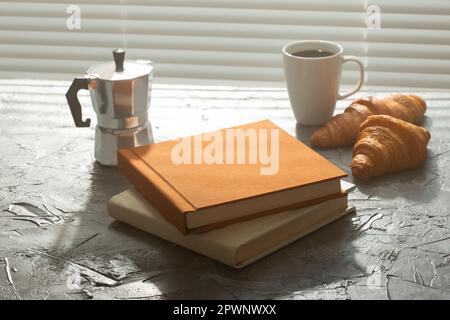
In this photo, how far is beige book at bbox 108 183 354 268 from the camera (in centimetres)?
96

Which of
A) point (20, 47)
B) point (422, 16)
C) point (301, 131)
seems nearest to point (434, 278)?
point (301, 131)

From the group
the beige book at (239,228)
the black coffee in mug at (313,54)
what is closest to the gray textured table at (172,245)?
the beige book at (239,228)

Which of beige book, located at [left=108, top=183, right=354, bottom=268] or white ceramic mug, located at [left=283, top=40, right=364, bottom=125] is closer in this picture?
beige book, located at [left=108, top=183, right=354, bottom=268]

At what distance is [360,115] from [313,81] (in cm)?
10

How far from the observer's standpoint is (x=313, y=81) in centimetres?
133

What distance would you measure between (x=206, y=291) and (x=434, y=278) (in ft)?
0.85

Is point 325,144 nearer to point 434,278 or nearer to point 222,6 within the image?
point 434,278

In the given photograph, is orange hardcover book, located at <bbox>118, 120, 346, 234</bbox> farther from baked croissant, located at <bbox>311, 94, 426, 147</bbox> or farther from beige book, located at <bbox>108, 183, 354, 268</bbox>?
baked croissant, located at <bbox>311, 94, 426, 147</bbox>

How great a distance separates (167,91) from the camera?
1549 mm

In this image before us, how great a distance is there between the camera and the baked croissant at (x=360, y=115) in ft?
4.18

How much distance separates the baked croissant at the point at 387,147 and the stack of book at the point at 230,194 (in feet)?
0.17

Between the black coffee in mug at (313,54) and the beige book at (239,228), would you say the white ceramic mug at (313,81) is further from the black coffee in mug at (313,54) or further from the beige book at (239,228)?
the beige book at (239,228)

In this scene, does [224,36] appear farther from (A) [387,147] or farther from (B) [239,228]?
(B) [239,228]

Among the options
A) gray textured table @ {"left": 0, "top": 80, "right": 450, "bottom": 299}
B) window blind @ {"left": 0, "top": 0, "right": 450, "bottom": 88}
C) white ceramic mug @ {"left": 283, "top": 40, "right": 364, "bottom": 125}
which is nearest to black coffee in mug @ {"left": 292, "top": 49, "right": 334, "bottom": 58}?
white ceramic mug @ {"left": 283, "top": 40, "right": 364, "bottom": 125}
